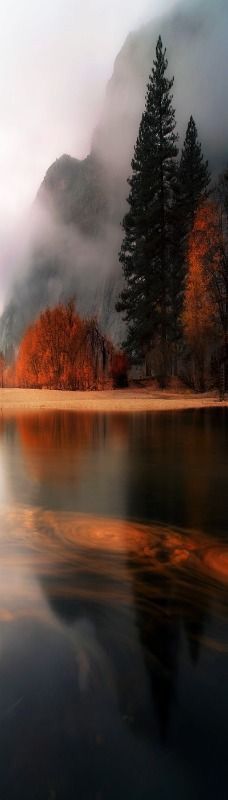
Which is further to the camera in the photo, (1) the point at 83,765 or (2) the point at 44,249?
(2) the point at 44,249

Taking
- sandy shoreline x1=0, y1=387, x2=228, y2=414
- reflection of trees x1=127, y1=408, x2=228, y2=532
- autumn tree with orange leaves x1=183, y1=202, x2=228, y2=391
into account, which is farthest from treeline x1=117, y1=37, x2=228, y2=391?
reflection of trees x1=127, y1=408, x2=228, y2=532

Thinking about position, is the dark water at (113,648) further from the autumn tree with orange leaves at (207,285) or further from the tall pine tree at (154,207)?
the tall pine tree at (154,207)

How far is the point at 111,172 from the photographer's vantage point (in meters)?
91.2

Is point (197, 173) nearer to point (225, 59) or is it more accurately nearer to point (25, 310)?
point (225, 59)

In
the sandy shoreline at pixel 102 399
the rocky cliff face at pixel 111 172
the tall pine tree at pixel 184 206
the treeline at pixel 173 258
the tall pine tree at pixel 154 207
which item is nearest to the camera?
the sandy shoreline at pixel 102 399

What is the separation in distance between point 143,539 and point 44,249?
118852 millimetres

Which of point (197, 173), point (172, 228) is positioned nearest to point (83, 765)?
point (172, 228)

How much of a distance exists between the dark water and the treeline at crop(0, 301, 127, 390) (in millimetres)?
23276

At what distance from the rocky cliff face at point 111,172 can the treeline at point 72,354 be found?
4066 centimetres

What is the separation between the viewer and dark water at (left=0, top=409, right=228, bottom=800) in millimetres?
1095

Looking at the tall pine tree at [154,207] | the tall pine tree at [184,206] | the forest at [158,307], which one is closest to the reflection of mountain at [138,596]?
the forest at [158,307]

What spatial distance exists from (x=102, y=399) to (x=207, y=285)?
7034 millimetres

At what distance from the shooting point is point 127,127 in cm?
8431

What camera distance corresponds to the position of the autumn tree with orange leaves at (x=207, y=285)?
21703 mm
